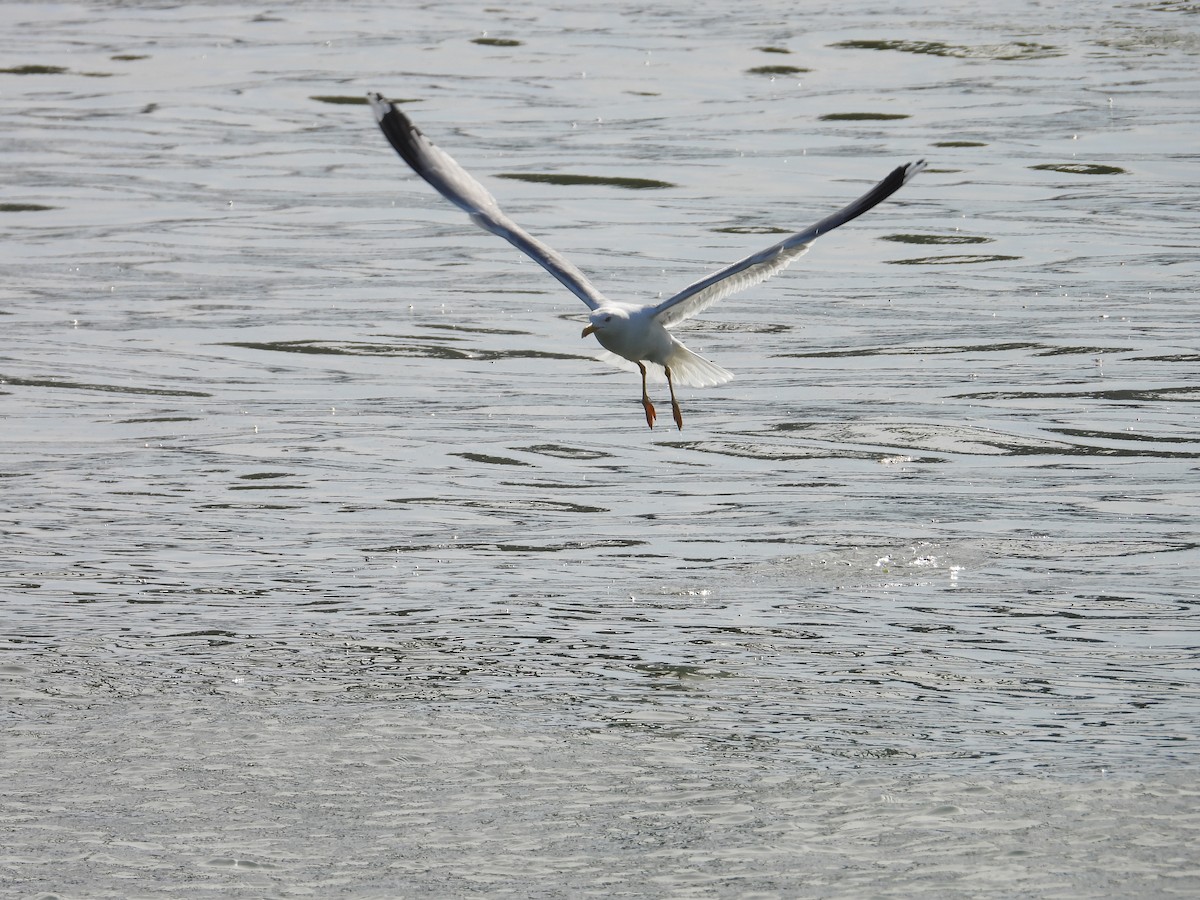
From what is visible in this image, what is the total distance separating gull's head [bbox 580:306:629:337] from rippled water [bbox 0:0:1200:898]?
922 mm

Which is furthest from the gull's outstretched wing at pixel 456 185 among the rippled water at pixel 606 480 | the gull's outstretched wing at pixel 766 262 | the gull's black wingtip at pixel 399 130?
the rippled water at pixel 606 480

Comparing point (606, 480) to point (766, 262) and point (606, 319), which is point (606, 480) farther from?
point (766, 262)

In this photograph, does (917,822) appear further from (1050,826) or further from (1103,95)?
(1103,95)

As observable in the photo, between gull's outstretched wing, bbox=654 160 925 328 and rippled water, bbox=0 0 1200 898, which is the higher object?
gull's outstretched wing, bbox=654 160 925 328

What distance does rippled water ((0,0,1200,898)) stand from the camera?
6109 millimetres

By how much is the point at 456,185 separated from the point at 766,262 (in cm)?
165

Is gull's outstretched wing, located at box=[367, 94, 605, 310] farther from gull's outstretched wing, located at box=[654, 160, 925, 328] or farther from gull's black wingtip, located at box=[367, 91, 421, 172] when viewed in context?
gull's outstretched wing, located at box=[654, 160, 925, 328]

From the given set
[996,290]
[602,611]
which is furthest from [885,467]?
[996,290]

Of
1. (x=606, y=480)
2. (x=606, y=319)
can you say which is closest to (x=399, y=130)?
(x=606, y=319)

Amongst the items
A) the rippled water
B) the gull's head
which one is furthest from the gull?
the rippled water

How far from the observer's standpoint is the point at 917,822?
602cm

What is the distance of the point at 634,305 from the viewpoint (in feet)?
30.8

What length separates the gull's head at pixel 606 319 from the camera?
873cm

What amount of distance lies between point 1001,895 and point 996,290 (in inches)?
315
